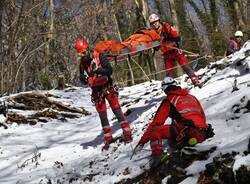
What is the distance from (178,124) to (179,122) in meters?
0.04

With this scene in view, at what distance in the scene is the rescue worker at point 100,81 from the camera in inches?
330

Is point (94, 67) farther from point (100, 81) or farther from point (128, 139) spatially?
point (128, 139)

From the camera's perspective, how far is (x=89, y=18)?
98.1ft

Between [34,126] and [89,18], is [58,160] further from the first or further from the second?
[89,18]

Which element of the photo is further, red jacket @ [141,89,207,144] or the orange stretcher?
the orange stretcher

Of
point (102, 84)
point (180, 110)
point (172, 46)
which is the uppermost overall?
point (172, 46)

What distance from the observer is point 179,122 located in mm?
6277

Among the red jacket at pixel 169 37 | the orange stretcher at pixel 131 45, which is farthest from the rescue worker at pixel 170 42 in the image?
the orange stretcher at pixel 131 45

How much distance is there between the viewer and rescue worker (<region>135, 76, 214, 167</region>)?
238 inches

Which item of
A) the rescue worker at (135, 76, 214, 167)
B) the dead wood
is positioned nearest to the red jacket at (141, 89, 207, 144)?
the rescue worker at (135, 76, 214, 167)

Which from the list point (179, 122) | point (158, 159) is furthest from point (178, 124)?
point (158, 159)

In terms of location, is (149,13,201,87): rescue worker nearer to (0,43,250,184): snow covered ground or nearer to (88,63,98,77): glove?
(0,43,250,184): snow covered ground

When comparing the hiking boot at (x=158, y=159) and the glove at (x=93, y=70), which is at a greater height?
the glove at (x=93, y=70)

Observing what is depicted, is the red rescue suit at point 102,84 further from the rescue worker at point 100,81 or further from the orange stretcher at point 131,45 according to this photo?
the orange stretcher at point 131,45
